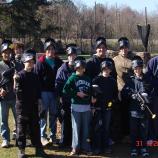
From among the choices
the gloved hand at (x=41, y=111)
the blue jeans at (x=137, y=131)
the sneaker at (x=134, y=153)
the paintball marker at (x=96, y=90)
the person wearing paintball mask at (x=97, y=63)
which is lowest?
the sneaker at (x=134, y=153)

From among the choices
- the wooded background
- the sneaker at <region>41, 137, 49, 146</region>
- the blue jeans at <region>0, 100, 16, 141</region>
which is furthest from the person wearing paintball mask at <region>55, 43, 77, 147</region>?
the wooded background

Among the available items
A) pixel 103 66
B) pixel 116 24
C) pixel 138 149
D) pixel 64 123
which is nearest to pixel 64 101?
pixel 64 123

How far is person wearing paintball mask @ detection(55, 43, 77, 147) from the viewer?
7.72 meters

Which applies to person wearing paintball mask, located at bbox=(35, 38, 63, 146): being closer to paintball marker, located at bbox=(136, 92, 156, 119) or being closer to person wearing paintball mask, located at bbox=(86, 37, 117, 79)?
person wearing paintball mask, located at bbox=(86, 37, 117, 79)

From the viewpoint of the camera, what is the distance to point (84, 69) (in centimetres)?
754

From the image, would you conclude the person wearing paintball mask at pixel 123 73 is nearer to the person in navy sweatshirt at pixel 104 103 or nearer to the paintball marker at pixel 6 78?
the person in navy sweatshirt at pixel 104 103

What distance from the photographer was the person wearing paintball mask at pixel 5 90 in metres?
7.83

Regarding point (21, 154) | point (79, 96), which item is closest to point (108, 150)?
point (79, 96)

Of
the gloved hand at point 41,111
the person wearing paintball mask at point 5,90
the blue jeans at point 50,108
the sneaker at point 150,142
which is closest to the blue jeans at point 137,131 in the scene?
the sneaker at point 150,142

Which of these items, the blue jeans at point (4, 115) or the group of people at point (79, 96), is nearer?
the group of people at point (79, 96)

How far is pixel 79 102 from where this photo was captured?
24.6 ft

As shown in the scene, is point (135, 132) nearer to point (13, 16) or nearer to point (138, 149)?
point (138, 149)

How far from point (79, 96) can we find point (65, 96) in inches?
13.3

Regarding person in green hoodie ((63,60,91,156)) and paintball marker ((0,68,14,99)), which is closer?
person in green hoodie ((63,60,91,156))
